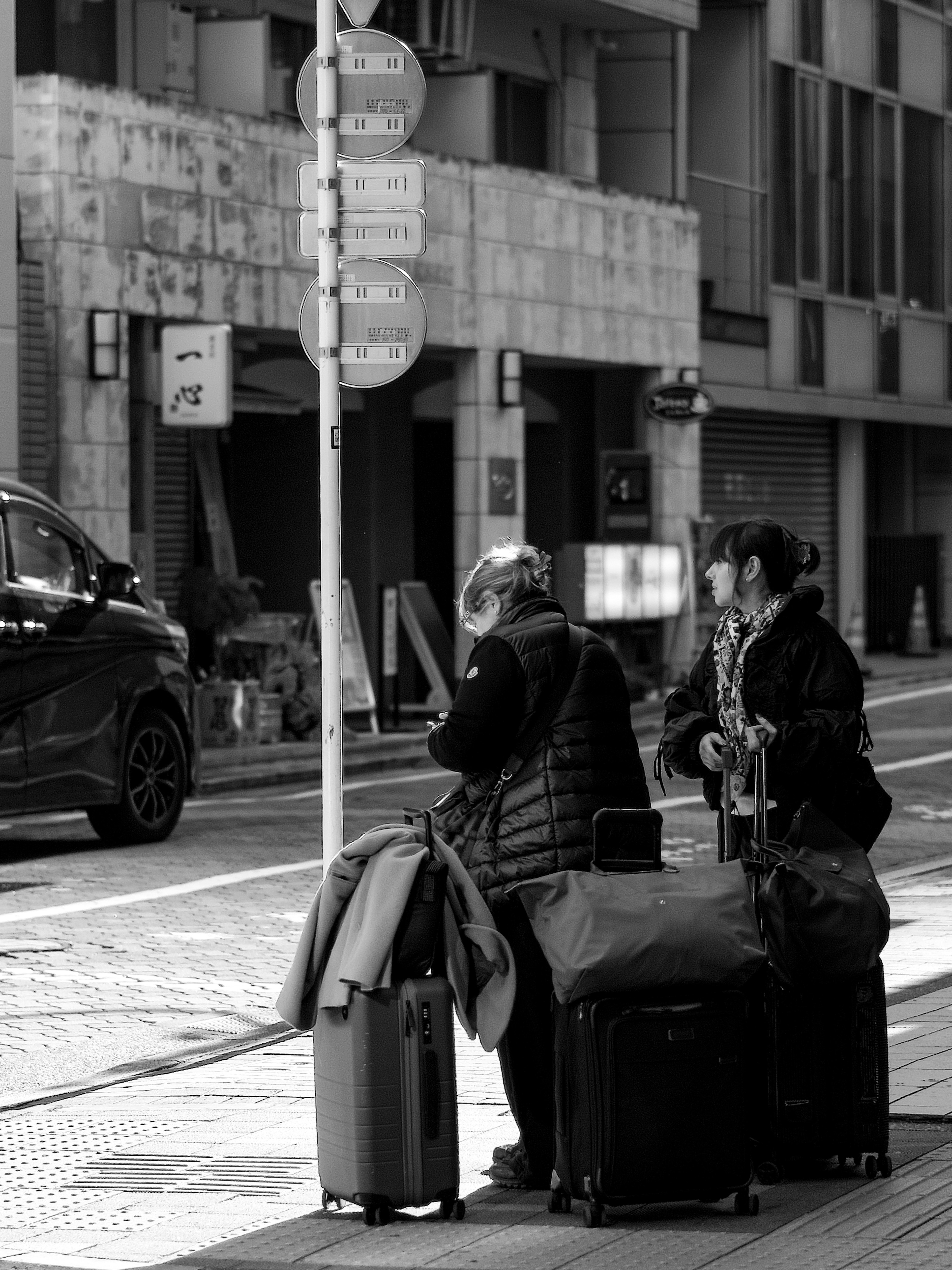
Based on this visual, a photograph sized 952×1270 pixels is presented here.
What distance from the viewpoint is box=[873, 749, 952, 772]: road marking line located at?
1930 cm

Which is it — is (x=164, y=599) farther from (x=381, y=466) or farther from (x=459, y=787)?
Result: (x=459, y=787)

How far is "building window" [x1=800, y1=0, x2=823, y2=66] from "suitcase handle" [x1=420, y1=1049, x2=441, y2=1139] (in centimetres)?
2873

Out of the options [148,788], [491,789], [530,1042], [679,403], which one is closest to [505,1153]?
[530,1042]

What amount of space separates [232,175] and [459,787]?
1607 centimetres

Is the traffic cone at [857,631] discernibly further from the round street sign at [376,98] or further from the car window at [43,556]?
the round street sign at [376,98]

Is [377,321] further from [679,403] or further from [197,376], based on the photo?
[679,403]

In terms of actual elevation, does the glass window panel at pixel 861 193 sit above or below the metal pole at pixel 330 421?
above

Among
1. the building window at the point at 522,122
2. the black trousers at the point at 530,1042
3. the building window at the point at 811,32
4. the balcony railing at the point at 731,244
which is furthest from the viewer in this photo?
the building window at the point at 811,32

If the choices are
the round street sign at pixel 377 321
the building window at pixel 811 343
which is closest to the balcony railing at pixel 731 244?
the building window at pixel 811 343

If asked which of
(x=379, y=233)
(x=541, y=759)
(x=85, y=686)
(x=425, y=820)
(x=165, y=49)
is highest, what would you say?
(x=165, y=49)

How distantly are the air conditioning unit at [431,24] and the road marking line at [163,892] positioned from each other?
12.9 metres

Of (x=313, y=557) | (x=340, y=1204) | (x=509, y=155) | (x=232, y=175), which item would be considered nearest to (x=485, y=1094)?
(x=340, y=1204)

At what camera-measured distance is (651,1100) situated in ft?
18.8

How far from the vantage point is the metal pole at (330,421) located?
8555 millimetres
